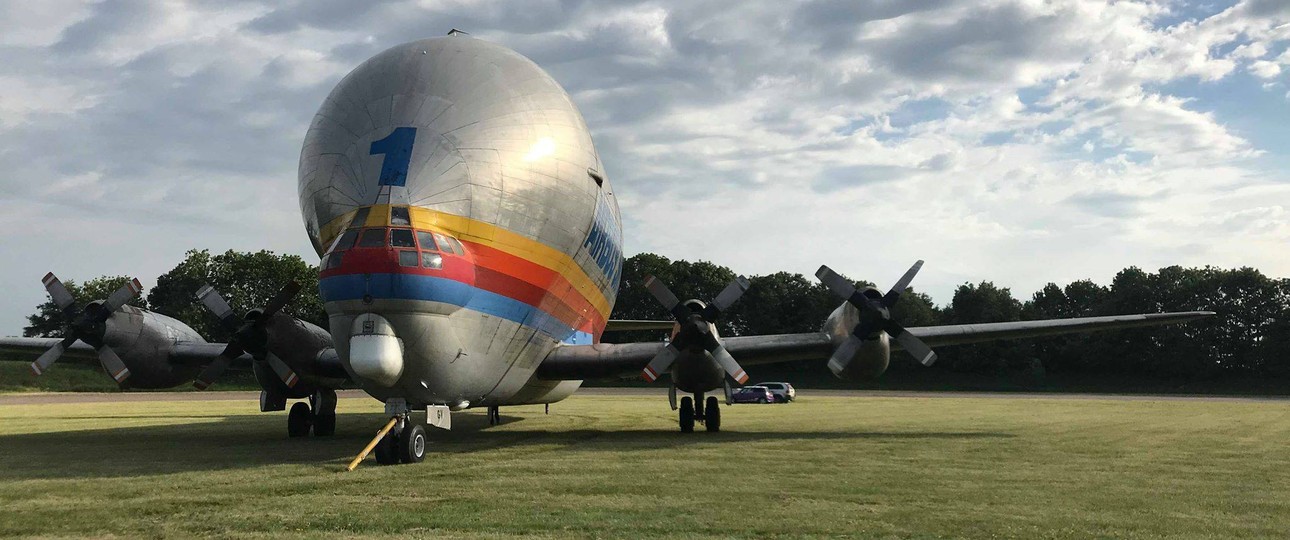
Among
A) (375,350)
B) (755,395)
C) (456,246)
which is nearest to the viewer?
(375,350)

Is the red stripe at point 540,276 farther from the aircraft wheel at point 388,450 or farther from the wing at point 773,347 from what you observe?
the aircraft wheel at point 388,450

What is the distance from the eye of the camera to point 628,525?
8.70m

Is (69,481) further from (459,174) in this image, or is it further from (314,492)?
(459,174)

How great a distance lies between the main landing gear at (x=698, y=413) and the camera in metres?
21.5

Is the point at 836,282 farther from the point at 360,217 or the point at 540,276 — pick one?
the point at 360,217

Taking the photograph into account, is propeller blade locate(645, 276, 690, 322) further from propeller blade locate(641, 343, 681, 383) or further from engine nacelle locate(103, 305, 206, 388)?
engine nacelle locate(103, 305, 206, 388)

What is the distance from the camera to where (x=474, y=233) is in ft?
48.4

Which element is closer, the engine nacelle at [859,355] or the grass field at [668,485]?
the grass field at [668,485]

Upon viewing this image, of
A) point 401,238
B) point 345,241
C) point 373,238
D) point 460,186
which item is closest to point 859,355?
point 460,186

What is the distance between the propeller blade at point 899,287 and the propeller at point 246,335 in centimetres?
1227

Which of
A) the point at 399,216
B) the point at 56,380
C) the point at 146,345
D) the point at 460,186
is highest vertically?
the point at 460,186

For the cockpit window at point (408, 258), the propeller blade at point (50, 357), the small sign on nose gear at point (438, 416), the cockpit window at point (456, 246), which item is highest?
the cockpit window at point (456, 246)

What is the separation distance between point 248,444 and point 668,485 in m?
10.7

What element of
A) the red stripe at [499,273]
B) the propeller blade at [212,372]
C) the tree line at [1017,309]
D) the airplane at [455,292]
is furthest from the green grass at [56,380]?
the red stripe at [499,273]
